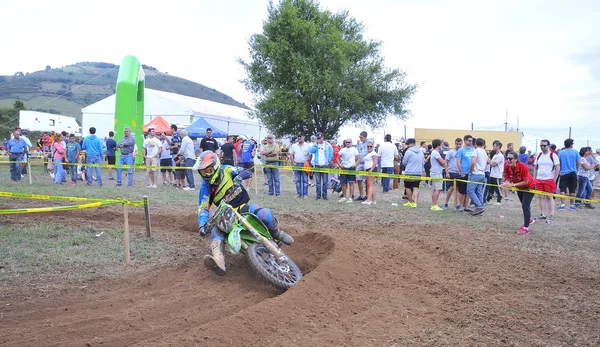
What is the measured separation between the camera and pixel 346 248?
309 inches

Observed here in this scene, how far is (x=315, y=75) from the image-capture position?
1476 inches

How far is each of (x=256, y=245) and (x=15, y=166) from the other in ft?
55.0

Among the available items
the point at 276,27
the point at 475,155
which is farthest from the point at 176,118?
the point at 475,155

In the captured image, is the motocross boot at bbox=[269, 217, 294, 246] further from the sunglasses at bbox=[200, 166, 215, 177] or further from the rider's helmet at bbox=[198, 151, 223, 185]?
the sunglasses at bbox=[200, 166, 215, 177]

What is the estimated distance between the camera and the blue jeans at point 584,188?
16.9 meters

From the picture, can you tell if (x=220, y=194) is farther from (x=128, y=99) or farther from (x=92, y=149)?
(x=128, y=99)

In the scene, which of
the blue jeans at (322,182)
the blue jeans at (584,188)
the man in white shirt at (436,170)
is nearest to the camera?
the man in white shirt at (436,170)

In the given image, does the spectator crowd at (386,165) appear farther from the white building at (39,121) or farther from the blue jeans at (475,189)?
the white building at (39,121)

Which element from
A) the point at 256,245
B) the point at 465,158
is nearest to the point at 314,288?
the point at 256,245

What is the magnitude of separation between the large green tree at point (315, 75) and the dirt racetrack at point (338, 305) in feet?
98.5

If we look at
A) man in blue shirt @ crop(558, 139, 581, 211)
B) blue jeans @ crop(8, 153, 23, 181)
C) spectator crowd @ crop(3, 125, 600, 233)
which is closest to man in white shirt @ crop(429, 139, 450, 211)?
spectator crowd @ crop(3, 125, 600, 233)

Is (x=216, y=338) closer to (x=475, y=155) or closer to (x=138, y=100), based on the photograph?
(x=475, y=155)

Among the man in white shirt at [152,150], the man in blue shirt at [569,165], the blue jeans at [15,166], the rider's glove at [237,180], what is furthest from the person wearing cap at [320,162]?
the blue jeans at [15,166]

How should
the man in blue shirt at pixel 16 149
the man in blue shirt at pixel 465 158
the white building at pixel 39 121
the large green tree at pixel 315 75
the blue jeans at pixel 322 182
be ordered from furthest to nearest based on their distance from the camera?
1. the white building at pixel 39 121
2. the large green tree at pixel 315 75
3. the man in blue shirt at pixel 16 149
4. the blue jeans at pixel 322 182
5. the man in blue shirt at pixel 465 158
